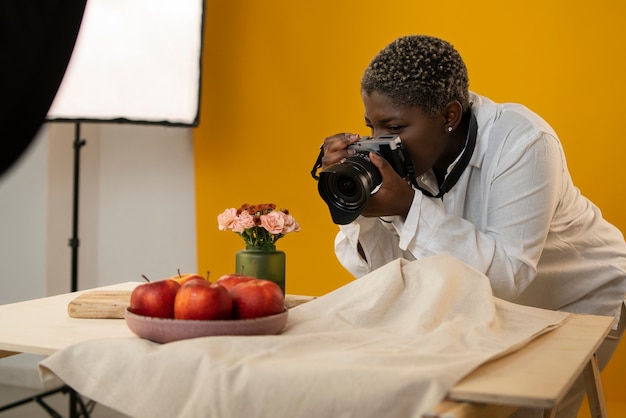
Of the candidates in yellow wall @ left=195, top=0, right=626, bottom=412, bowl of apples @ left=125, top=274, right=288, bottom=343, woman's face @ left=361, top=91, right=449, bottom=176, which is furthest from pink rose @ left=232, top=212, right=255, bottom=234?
yellow wall @ left=195, top=0, right=626, bottom=412

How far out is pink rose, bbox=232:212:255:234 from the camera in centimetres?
151

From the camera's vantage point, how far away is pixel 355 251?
5.17ft

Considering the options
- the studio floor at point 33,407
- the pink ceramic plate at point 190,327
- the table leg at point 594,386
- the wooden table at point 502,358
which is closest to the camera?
the wooden table at point 502,358

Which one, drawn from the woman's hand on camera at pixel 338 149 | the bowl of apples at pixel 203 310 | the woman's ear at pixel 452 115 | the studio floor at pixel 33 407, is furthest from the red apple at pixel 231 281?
the studio floor at pixel 33 407

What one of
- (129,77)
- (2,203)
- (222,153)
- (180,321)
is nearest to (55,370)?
(180,321)

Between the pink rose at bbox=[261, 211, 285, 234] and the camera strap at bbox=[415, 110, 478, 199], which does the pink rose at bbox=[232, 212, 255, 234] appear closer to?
the pink rose at bbox=[261, 211, 285, 234]

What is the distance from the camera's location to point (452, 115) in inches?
58.1

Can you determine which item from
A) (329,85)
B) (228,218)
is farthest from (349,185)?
(329,85)

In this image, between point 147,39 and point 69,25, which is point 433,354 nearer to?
point 69,25

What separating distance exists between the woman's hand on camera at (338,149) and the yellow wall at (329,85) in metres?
0.89

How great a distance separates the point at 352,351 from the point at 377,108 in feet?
2.00

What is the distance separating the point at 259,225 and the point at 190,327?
1.70ft

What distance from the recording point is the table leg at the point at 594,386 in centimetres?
124

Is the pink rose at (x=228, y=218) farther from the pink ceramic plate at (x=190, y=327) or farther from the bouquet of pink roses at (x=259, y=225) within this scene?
the pink ceramic plate at (x=190, y=327)
